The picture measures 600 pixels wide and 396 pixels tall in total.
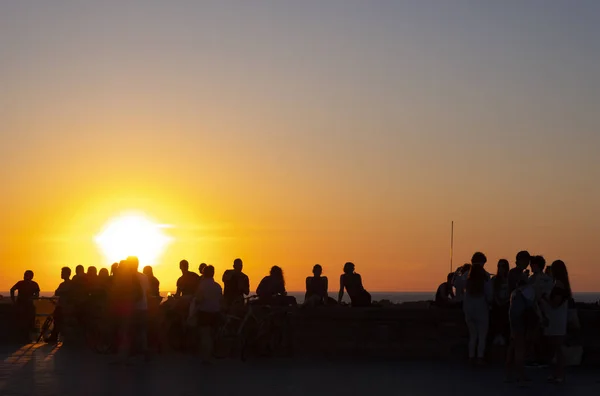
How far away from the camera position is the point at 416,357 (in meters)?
21.0

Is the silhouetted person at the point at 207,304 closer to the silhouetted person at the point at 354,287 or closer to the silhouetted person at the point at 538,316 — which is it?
the silhouetted person at the point at 354,287

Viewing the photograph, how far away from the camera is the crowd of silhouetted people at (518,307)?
16.2 m

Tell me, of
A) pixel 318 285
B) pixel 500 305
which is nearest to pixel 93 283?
pixel 318 285

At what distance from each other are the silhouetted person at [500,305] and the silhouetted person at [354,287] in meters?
3.40

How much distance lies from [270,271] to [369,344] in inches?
102

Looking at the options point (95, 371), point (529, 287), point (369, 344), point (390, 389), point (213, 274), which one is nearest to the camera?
point (390, 389)

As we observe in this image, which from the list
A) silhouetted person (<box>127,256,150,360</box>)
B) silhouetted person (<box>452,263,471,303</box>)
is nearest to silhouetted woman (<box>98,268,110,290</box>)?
silhouetted person (<box>127,256,150,360</box>)

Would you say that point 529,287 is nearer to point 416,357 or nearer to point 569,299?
point 569,299

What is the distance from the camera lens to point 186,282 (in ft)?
75.7

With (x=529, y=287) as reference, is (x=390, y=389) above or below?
below

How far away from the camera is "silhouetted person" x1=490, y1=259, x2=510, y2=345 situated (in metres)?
18.7

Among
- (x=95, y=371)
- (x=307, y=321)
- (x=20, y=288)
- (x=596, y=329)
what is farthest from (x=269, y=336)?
(x=20, y=288)

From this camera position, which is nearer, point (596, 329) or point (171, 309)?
point (596, 329)

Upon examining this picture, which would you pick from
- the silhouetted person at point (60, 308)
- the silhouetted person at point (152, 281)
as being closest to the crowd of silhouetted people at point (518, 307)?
the silhouetted person at point (152, 281)
